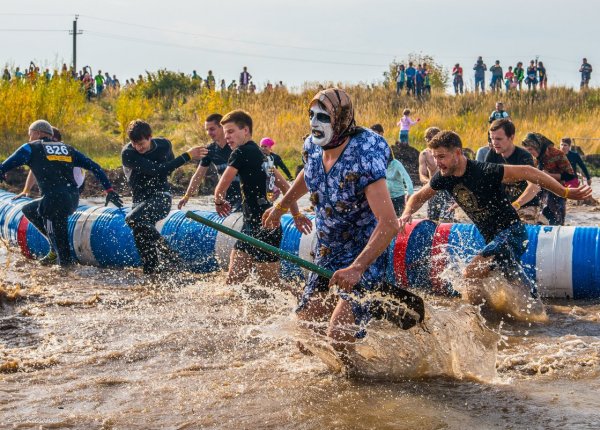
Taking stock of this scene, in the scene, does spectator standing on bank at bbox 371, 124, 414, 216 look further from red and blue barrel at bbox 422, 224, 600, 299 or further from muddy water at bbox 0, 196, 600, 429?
muddy water at bbox 0, 196, 600, 429

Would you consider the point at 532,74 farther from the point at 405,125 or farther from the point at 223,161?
the point at 223,161

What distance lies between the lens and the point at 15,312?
24.6ft

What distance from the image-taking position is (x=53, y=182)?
33.0ft

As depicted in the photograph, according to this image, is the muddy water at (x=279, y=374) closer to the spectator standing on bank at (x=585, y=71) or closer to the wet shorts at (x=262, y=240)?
the wet shorts at (x=262, y=240)

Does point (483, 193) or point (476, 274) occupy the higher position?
point (483, 193)

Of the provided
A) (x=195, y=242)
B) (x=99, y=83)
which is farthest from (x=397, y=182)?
(x=99, y=83)

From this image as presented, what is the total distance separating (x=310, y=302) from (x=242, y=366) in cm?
84

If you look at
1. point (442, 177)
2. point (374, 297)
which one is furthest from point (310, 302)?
point (442, 177)

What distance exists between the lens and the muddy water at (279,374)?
4613 mm

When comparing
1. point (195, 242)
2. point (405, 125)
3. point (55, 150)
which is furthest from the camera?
point (405, 125)

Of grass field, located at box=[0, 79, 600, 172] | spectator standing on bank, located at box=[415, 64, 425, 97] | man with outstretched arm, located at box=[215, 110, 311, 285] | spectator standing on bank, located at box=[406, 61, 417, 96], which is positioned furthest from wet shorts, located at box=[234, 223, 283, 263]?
spectator standing on bank, located at box=[415, 64, 425, 97]

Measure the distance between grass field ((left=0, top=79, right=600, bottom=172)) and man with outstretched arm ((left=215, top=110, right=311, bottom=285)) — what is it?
1662cm

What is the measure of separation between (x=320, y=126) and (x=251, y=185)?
294 centimetres

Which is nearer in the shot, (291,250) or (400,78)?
(291,250)
